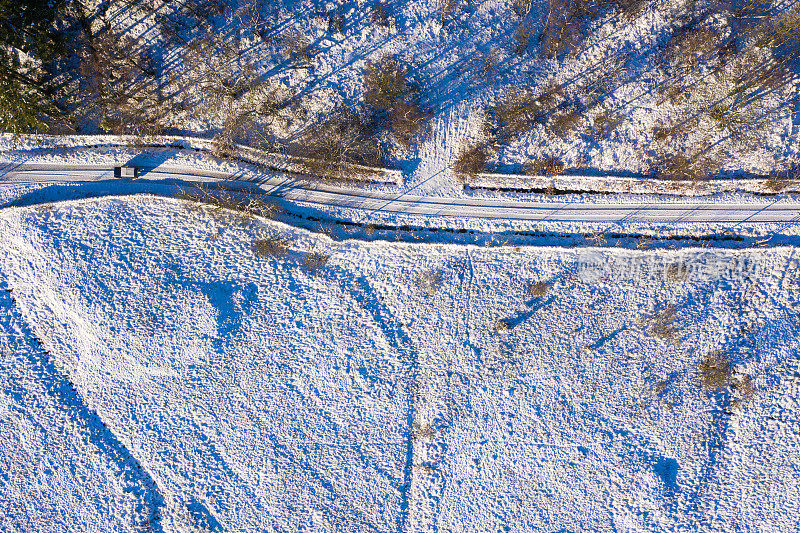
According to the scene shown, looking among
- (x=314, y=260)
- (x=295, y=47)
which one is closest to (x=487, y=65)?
(x=295, y=47)

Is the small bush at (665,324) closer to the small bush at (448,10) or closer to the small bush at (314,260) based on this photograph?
the small bush at (314,260)

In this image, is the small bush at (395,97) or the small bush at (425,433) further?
the small bush at (425,433)

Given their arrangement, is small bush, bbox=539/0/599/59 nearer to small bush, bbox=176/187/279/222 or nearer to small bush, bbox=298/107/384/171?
small bush, bbox=298/107/384/171

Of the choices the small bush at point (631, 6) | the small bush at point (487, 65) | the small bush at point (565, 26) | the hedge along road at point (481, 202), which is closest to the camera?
the small bush at point (565, 26)

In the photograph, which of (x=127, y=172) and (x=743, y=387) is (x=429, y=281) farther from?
(x=743, y=387)

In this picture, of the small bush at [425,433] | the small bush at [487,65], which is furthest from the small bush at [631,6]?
the small bush at [425,433]

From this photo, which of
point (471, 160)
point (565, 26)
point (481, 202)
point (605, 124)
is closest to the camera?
point (565, 26)

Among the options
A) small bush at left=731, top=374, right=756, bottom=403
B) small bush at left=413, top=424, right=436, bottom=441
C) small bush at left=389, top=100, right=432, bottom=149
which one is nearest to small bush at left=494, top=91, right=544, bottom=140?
small bush at left=389, top=100, right=432, bottom=149
